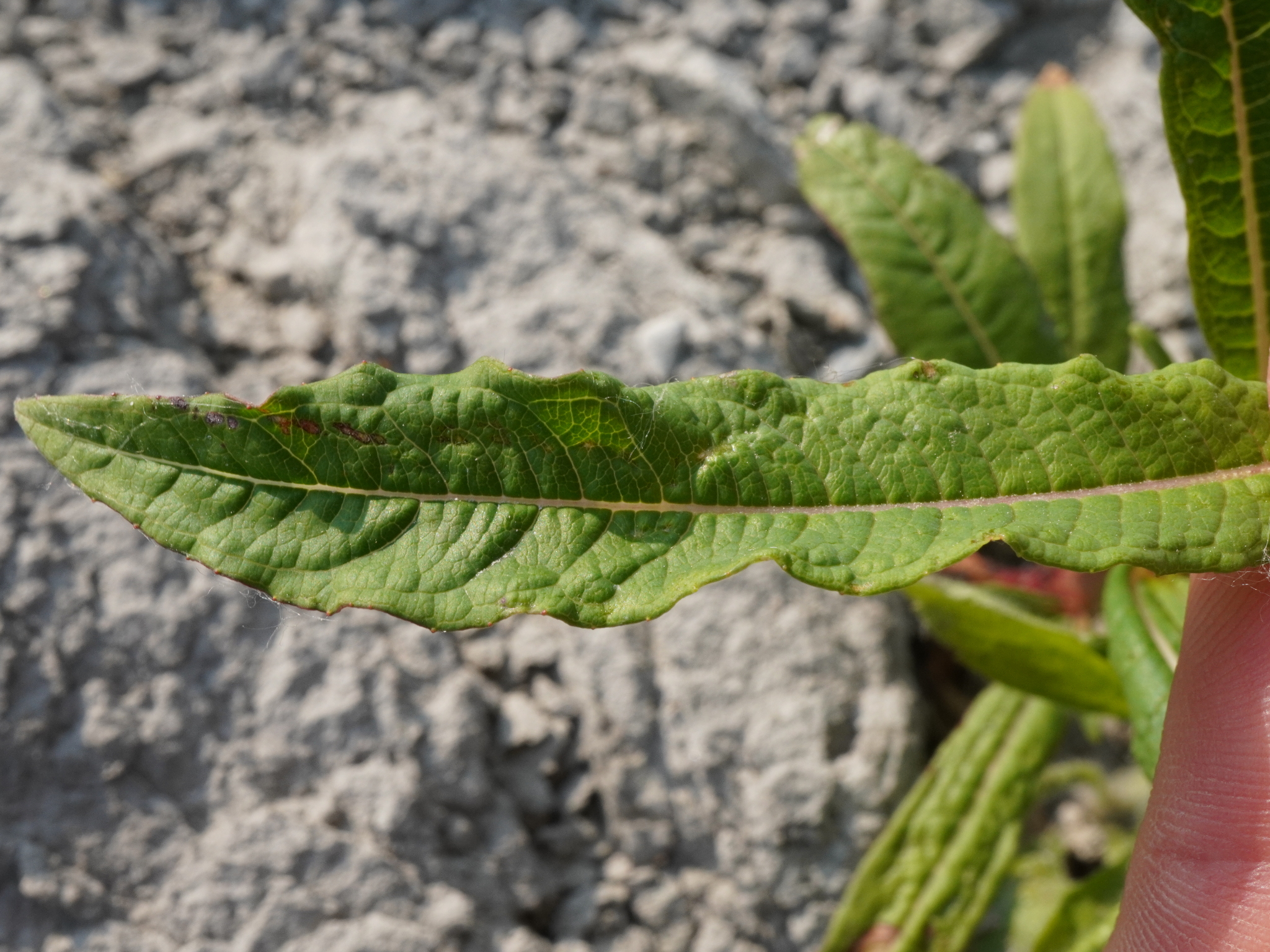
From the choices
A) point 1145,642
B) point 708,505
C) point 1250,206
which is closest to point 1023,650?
point 1145,642

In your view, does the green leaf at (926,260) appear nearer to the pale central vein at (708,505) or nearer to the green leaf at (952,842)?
the green leaf at (952,842)

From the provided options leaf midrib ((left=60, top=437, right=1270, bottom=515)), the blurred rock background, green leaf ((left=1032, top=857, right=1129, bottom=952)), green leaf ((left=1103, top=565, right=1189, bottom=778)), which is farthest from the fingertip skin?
the blurred rock background

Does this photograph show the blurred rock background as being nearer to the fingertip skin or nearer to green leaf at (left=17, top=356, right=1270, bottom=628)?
green leaf at (left=17, top=356, right=1270, bottom=628)

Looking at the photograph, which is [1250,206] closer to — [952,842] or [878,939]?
[952,842]

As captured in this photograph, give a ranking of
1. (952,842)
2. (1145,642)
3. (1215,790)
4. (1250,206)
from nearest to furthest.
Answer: (1215,790)
(1250,206)
(1145,642)
(952,842)

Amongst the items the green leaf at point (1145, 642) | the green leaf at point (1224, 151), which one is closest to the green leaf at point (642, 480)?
the green leaf at point (1224, 151)
